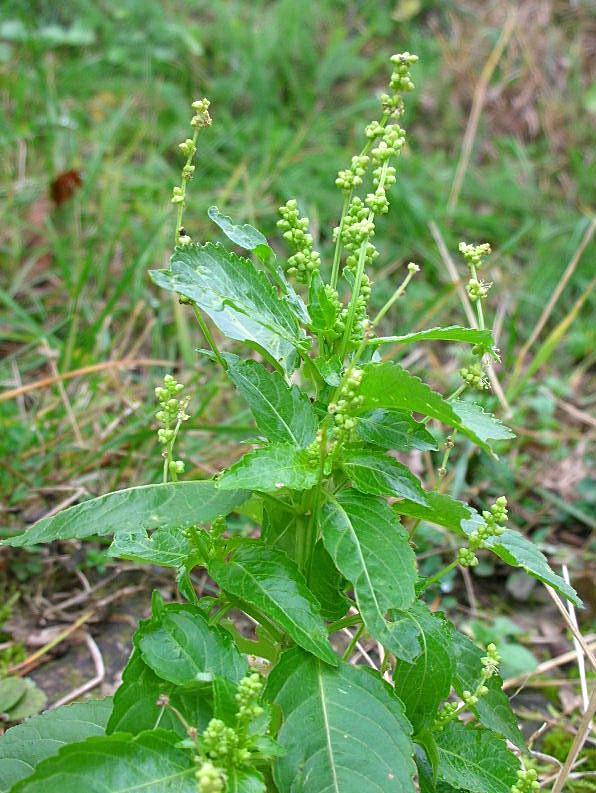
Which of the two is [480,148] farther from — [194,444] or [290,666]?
[290,666]

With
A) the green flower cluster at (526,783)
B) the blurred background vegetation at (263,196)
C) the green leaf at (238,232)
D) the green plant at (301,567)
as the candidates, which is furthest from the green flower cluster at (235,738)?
the blurred background vegetation at (263,196)

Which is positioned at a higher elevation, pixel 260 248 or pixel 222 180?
pixel 260 248

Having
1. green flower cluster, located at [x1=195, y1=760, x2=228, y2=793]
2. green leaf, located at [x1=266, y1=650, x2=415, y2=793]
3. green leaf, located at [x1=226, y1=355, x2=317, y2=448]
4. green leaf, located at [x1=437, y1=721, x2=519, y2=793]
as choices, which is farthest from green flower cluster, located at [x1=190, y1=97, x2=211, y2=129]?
Result: green leaf, located at [x1=437, y1=721, x2=519, y2=793]

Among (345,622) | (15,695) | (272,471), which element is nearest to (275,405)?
(272,471)

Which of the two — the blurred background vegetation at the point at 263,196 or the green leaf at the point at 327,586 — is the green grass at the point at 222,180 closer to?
the blurred background vegetation at the point at 263,196

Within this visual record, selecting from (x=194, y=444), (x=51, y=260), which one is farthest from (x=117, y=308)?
(x=194, y=444)

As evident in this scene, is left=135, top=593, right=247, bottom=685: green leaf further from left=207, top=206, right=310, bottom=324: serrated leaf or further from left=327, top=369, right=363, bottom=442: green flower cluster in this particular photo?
left=207, top=206, right=310, bottom=324: serrated leaf

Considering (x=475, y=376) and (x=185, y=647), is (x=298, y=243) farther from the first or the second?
(x=185, y=647)

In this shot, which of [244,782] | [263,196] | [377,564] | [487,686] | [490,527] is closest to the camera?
[244,782]

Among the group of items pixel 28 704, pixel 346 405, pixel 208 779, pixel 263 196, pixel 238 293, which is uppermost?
pixel 238 293
